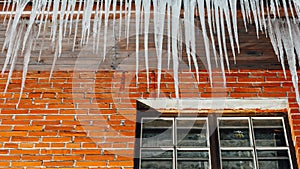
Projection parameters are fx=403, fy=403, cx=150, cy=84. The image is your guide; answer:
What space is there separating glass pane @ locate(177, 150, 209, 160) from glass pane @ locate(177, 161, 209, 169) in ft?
0.15

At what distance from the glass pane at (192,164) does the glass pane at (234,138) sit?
24 centimetres

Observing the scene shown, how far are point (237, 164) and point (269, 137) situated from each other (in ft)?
1.23

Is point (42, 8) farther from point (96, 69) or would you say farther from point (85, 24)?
point (96, 69)

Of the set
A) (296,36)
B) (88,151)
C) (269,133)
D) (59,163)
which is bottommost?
(59,163)

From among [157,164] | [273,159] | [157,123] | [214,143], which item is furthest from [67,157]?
[273,159]

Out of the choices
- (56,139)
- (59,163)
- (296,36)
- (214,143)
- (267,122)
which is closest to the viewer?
(296,36)

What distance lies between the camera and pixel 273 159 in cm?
324

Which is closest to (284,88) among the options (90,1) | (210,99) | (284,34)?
(210,99)

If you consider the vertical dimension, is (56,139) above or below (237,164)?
above

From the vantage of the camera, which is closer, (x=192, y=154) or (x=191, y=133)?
(x=192, y=154)

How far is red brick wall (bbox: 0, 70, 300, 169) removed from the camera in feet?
10.3

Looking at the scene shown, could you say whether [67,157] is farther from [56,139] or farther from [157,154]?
[157,154]

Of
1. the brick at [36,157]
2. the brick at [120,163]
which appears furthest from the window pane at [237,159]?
the brick at [36,157]

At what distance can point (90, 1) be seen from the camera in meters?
1.74
